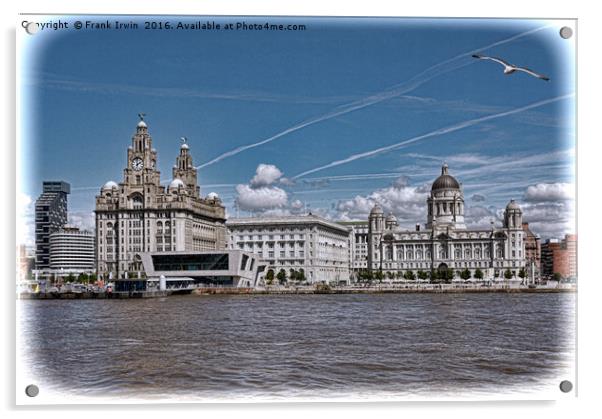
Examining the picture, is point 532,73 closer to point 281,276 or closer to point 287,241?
point 281,276

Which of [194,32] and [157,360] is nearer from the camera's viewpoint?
[194,32]

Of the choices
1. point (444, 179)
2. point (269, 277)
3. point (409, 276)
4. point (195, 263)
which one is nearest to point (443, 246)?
point (409, 276)

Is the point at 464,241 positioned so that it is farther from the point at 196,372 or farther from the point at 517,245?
the point at 196,372

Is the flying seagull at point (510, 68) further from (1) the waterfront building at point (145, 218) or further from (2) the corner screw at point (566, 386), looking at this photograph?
(1) the waterfront building at point (145, 218)

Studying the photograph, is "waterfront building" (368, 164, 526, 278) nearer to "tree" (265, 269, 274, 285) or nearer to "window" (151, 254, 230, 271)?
"tree" (265, 269, 274, 285)
